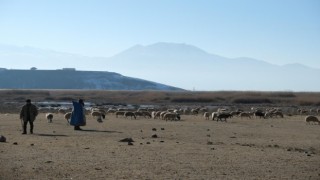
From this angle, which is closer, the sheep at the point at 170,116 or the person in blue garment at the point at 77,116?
the person in blue garment at the point at 77,116

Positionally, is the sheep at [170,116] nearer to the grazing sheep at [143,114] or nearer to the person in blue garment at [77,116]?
the grazing sheep at [143,114]

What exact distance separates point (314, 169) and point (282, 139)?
11008mm

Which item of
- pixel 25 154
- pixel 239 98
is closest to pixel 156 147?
pixel 25 154

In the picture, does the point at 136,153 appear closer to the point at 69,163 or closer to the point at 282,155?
the point at 69,163

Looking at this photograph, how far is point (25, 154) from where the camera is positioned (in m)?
17.7

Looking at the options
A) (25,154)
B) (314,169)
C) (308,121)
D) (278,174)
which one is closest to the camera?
(278,174)

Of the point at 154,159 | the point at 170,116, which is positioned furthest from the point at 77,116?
the point at 154,159

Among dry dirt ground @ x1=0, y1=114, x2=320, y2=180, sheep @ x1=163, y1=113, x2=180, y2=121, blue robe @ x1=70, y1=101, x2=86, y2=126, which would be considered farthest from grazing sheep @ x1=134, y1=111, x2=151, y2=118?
dry dirt ground @ x1=0, y1=114, x2=320, y2=180

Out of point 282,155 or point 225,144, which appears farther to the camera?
point 225,144

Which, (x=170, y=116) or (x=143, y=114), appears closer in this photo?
(x=170, y=116)

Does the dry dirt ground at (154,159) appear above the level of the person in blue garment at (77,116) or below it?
below

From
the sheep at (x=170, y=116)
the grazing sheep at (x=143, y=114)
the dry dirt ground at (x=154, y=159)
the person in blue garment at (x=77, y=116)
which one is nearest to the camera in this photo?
the dry dirt ground at (x=154, y=159)

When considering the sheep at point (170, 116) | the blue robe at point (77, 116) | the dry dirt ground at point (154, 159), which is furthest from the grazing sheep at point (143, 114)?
the dry dirt ground at point (154, 159)

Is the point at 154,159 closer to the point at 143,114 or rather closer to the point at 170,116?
the point at 170,116
